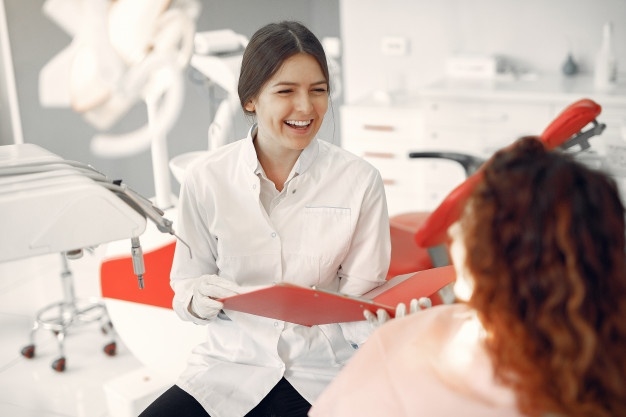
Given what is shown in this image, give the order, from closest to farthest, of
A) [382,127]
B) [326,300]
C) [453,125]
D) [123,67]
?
[326,300], [123,67], [453,125], [382,127]

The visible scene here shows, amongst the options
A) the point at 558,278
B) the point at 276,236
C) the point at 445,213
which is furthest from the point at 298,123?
the point at 558,278

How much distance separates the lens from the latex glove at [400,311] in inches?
61.6

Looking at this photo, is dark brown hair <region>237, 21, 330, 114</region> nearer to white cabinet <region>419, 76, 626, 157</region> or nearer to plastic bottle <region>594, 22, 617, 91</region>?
white cabinet <region>419, 76, 626, 157</region>

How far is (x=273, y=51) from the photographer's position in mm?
1757

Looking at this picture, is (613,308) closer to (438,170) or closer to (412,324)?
(412,324)

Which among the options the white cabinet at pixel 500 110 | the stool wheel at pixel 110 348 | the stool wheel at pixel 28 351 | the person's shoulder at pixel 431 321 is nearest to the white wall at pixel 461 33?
the white cabinet at pixel 500 110

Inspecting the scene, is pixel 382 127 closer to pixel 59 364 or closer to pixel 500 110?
pixel 500 110

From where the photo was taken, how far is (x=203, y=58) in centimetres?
309

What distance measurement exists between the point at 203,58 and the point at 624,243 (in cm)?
225

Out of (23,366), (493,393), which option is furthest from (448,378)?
(23,366)

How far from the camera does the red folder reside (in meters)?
1.50

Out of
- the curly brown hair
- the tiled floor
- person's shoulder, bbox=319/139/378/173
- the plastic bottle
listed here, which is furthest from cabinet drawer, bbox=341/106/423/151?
the curly brown hair

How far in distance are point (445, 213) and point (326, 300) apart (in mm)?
302

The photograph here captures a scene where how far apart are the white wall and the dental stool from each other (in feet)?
6.71
